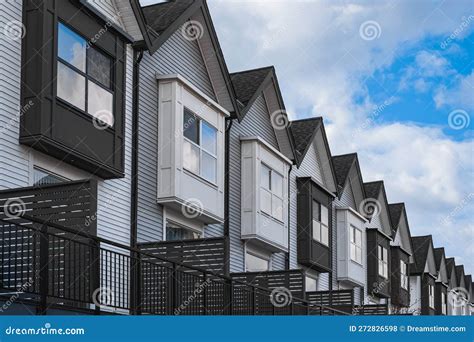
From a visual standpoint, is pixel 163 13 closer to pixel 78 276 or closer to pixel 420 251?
pixel 78 276

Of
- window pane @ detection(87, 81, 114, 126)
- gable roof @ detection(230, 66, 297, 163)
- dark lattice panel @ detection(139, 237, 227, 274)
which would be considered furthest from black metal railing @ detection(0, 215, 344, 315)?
gable roof @ detection(230, 66, 297, 163)

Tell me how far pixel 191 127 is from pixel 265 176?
6.03m

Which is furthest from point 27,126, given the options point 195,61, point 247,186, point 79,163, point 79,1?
point 247,186

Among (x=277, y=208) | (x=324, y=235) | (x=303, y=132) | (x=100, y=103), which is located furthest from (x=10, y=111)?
(x=324, y=235)

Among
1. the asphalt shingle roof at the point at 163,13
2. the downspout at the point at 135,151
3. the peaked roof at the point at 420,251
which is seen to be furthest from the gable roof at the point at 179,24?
the peaked roof at the point at 420,251

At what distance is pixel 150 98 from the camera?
72.4 feet

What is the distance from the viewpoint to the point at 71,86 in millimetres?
17938

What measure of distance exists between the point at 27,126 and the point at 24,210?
1.80 m

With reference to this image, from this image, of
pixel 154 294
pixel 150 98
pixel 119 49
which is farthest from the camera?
pixel 150 98

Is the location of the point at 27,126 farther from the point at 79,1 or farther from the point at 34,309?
the point at 34,309

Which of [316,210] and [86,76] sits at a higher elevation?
[86,76]

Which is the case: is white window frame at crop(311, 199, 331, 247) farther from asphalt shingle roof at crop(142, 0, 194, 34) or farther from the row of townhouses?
asphalt shingle roof at crop(142, 0, 194, 34)

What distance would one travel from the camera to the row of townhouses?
15367mm

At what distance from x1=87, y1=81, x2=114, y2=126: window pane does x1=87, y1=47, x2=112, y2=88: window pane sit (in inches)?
9.4
